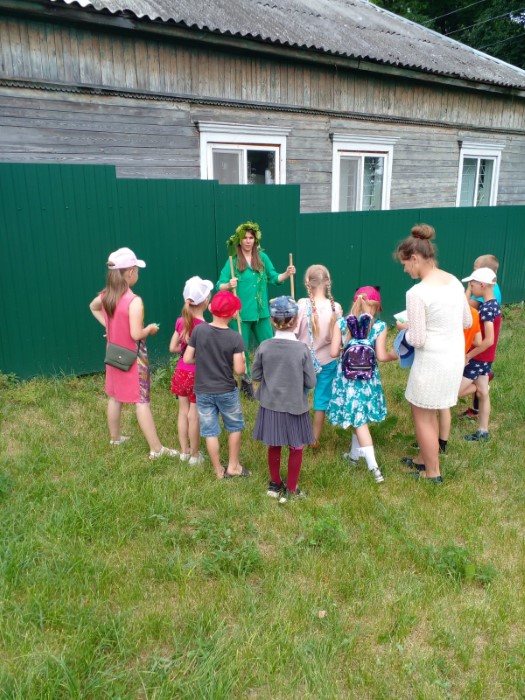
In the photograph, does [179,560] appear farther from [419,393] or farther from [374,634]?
[419,393]

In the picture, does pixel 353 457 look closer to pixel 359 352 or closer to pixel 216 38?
pixel 359 352

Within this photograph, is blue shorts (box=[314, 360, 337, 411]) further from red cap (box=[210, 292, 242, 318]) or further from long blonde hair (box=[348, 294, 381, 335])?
red cap (box=[210, 292, 242, 318])

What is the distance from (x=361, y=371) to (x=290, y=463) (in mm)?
874

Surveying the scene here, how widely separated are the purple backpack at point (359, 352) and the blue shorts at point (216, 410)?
2.86 feet

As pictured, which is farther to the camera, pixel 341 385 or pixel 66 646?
pixel 341 385

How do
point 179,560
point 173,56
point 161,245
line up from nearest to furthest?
point 179,560
point 161,245
point 173,56

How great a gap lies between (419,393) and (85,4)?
5.63m

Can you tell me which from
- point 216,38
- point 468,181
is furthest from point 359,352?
point 468,181

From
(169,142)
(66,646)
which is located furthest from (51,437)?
(169,142)

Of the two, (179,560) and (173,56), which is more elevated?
(173,56)

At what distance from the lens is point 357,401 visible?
4.09 m

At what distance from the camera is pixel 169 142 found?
7488 mm

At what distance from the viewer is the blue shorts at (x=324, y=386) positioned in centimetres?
442

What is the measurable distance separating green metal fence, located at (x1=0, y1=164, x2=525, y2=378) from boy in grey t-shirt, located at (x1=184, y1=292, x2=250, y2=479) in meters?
2.66
